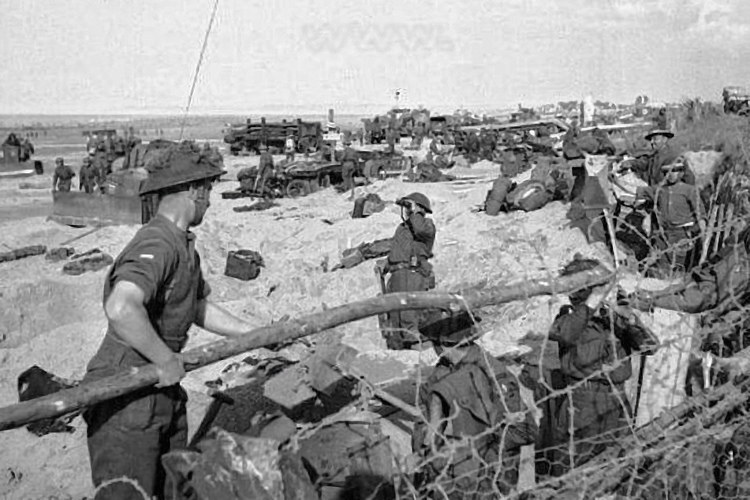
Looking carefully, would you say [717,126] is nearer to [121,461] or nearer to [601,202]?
[601,202]

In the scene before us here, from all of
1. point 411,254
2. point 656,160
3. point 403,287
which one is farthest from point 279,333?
point 656,160

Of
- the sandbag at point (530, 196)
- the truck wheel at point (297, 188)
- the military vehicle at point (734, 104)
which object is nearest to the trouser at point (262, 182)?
the truck wheel at point (297, 188)

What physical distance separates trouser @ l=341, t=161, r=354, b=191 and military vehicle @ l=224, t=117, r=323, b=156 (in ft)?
40.0

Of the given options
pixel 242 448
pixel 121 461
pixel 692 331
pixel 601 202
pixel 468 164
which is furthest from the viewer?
pixel 468 164

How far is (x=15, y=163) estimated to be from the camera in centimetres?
2944

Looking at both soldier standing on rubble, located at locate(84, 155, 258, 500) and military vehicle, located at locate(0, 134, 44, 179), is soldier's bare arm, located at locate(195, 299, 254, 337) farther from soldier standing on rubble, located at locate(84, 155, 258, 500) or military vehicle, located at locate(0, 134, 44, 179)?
military vehicle, located at locate(0, 134, 44, 179)

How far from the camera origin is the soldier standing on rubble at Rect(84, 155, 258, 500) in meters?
2.59

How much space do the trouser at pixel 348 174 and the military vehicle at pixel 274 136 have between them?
12184mm

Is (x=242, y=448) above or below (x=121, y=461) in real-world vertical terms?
above

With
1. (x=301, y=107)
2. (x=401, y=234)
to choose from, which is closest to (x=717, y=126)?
(x=401, y=234)

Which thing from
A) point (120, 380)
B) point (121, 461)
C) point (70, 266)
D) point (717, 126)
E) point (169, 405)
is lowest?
point (70, 266)

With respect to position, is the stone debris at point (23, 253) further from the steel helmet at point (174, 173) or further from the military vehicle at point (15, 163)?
the military vehicle at point (15, 163)

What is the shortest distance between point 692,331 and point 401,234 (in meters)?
4.52

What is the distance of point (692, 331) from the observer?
10.5 ft
